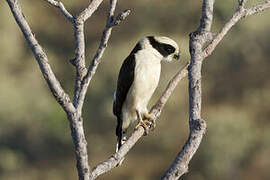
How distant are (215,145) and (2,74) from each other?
17.4 ft

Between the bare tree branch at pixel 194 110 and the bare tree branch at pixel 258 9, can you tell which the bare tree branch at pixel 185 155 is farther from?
the bare tree branch at pixel 258 9

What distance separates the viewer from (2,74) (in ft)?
41.1

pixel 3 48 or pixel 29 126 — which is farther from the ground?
pixel 3 48

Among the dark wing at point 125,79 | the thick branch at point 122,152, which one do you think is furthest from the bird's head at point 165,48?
the thick branch at point 122,152

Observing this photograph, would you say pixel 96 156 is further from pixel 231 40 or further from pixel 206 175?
pixel 231 40

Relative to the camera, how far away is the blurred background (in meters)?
10.6

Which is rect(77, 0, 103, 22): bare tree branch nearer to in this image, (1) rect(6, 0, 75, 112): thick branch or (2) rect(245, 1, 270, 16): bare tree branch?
(1) rect(6, 0, 75, 112): thick branch

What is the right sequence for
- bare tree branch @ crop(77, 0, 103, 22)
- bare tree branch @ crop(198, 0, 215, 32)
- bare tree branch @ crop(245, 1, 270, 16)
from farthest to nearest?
1. bare tree branch @ crop(245, 1, 270, 16)
2. bare tree branch @ crop(198, 0, 215, 32)
3. bare tree branch @ crop(77, 0, 103, 22)

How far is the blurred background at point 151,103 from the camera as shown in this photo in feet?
34.9

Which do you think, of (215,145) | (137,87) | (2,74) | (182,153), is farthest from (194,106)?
(2,74)

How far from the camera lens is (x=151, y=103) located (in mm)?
10336

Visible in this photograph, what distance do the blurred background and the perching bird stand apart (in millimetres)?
5881

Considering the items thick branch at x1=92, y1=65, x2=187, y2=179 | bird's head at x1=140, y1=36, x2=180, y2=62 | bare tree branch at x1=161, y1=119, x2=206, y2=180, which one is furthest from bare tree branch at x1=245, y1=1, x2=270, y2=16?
bird's head at x1=140, y1=36, x2=180, y2=62

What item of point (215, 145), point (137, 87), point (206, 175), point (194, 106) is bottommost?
point (206, 175)
